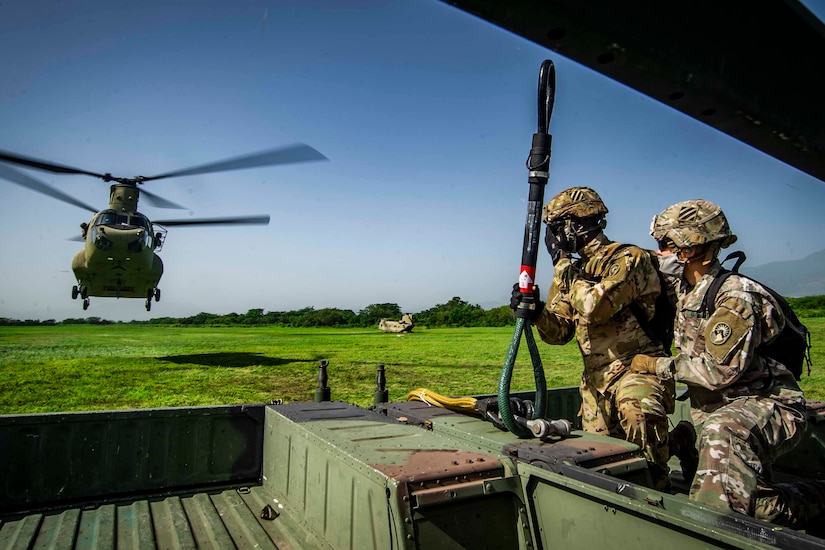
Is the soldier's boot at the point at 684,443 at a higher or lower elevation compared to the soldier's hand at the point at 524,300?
lower

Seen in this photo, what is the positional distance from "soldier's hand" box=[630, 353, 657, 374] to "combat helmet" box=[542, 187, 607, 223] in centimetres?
105

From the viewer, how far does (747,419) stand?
8.92ft

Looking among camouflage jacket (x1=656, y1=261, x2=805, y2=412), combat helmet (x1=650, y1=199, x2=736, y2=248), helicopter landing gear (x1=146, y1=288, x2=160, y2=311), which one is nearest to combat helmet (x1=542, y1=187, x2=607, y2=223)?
combat helmet (x1=650, y1=199, x2=736, y2=248)

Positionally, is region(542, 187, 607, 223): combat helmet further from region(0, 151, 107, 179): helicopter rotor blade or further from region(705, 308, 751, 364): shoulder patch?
region(0, 151, 107, 179): helicopter rotor blade

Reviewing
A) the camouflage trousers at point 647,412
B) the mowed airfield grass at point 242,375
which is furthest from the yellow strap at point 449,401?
the mowed airfield grass at point 242,375

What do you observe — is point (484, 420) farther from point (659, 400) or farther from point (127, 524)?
point (127, 524)

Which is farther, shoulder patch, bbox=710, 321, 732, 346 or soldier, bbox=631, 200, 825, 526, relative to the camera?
shoulder patch, bbox=710, 321, 732, 346

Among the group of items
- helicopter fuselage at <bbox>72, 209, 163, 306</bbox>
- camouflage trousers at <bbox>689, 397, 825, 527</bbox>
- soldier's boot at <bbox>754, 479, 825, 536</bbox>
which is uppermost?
helicopter fuselage at <bbox>72, 209, 163, 306</bbox>

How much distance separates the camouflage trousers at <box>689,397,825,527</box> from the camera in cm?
257

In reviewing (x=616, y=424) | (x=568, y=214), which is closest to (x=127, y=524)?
(x=616, y=424)

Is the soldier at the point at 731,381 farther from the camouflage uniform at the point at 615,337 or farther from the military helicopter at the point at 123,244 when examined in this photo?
the military helicopter at the point at 123,244

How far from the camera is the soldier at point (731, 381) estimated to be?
8.57 ft

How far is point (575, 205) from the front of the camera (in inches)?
150

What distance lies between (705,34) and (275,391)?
1336cm
